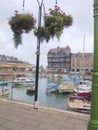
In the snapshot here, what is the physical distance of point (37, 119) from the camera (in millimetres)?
6051

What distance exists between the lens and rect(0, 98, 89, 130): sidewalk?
537 centimetres

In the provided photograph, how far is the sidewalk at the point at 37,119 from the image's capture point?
5.37 m

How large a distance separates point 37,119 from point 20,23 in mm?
2378

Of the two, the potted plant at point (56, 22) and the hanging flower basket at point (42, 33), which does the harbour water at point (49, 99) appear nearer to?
the hanging flower basket at point (42, 33)

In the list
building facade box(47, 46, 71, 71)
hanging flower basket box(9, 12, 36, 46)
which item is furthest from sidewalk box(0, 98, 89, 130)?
building facade box(47, 46, 71, 71)

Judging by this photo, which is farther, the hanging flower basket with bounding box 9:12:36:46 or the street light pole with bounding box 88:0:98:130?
the hanging flower basket with bounding box 9:12:36:46

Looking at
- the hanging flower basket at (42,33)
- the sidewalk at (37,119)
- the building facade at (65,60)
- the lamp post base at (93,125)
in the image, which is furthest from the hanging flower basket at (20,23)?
the building facade at (65,60)

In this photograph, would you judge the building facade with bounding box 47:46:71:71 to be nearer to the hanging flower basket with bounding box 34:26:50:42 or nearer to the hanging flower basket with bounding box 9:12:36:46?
the hanging flower basket with bounding box 34:26:50:42

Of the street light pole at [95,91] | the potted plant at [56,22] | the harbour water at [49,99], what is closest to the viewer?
the street light pole at [95,91]

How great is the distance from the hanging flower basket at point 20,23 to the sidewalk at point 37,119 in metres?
A: 1.97

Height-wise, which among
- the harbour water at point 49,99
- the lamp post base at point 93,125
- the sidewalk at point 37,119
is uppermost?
the lamp post base at point 93,125

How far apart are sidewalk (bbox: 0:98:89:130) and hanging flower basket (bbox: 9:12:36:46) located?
1966 mm

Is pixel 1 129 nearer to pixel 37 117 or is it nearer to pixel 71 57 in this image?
pixel 37 117

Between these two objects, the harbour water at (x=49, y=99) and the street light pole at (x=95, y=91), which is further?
the harbour water at (x=49, y=99)
